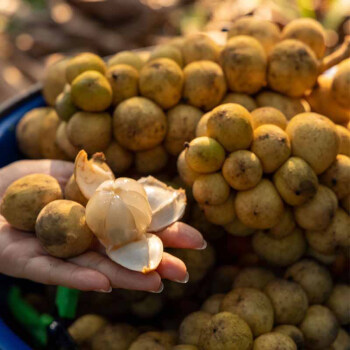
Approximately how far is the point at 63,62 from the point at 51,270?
1.00 m

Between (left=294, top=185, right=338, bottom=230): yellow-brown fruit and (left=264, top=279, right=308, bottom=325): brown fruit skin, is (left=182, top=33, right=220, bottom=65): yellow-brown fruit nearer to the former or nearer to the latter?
(left=294, top=185, right=338, bottom=230): yellow-brown fruit

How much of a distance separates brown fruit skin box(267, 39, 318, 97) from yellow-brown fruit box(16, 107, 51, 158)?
36.8 inches

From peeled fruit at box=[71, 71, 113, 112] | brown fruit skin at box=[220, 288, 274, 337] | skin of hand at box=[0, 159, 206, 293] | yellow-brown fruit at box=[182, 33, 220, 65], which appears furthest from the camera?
yellow-brown fruit at box=[182, 33, 220, 65]

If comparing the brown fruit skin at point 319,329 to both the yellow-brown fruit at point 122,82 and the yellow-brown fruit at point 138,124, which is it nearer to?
the yellow-brown fruit at point 138,124

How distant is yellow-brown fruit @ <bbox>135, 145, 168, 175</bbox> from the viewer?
176 cm

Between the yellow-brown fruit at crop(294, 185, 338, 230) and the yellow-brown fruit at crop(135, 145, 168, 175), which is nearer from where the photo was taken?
the yellow-brown fruit at crop(294, 185, 338, 230)

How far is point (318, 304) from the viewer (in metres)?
1.59

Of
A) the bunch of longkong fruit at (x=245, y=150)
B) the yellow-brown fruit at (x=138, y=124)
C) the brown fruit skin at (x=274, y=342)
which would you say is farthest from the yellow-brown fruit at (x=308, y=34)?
the brown fruit skin at (x=274, y=342)

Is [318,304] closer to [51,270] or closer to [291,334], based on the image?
[291,334]

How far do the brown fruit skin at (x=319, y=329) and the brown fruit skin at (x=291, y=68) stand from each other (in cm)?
78

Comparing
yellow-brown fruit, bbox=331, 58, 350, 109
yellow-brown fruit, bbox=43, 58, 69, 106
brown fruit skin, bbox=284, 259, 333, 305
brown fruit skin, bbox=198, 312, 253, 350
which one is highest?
yellow-brown fruit, bbox=331, 58, 350, 109

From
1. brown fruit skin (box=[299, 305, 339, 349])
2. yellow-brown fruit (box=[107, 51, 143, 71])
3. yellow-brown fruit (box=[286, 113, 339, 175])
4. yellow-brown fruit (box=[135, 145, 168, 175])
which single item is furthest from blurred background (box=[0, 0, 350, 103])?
brown fruit skin (box=[299, 305, 339, 349])

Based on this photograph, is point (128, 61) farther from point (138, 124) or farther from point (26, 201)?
point (26, 201)

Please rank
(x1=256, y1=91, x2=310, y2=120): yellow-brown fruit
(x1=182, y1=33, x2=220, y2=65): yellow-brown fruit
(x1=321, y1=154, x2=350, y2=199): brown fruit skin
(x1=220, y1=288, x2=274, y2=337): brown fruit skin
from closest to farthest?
(x1=220, y1=288, x2=274, y2=337): brown fruit skin, (x1=321, y1=154, x2=350, y2=199): brown fruit skin, (x1=256, y1=91, x2=310, y2=120): yellow-brown fruit, (x1=182, y1=33, x2=220, y2=65): yellow-brown fruit
